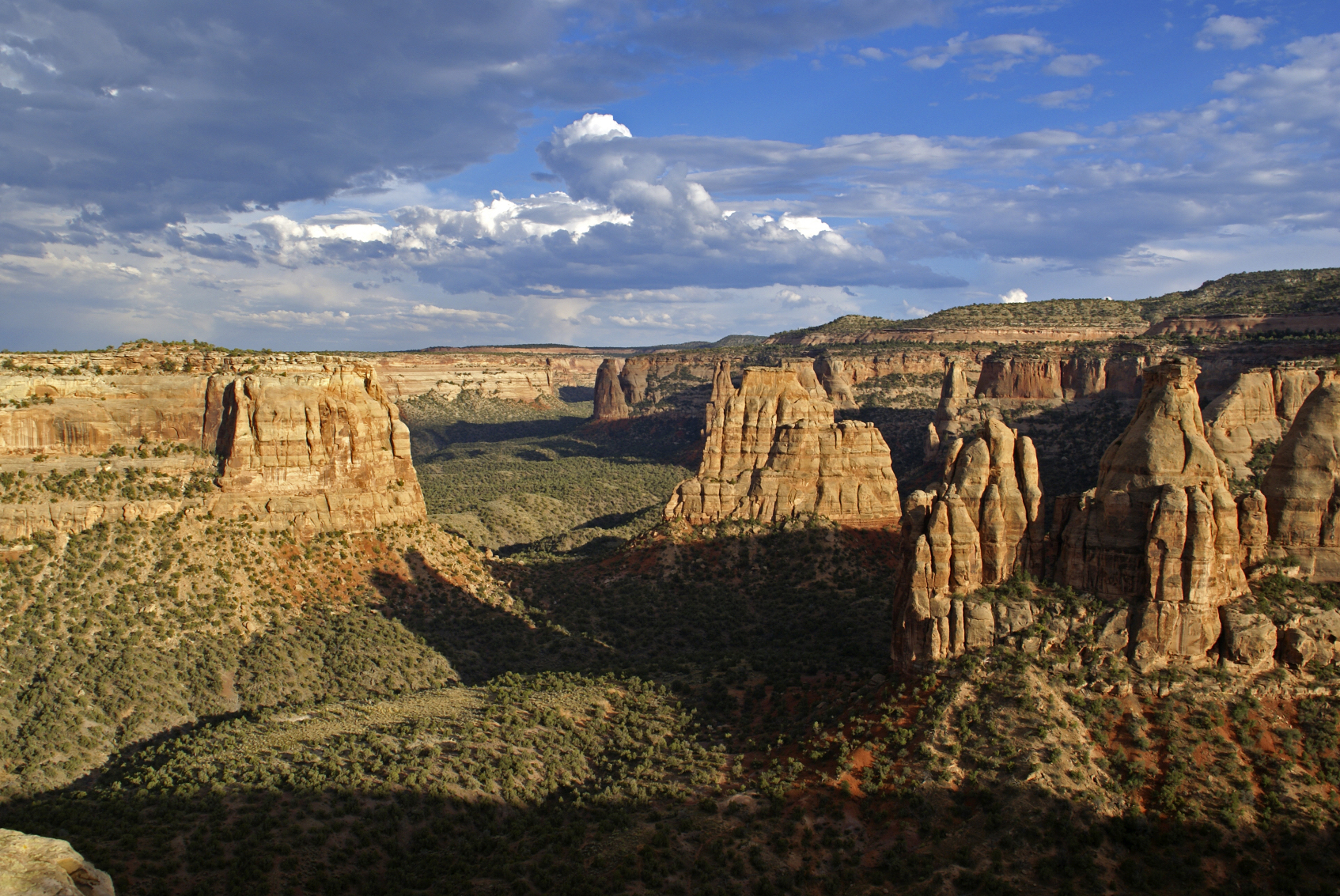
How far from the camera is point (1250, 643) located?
33094 mm

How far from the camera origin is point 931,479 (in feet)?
299

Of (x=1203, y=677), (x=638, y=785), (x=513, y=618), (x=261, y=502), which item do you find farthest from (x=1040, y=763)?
(x=261, y=502)

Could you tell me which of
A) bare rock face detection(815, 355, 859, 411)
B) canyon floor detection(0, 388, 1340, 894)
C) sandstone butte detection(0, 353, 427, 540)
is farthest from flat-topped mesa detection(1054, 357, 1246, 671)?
bare rock face detection(815, 355, 859, 411)

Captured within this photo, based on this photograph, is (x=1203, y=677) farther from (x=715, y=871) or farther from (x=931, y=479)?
(x=931, y=479)

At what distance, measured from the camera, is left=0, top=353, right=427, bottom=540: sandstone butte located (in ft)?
175

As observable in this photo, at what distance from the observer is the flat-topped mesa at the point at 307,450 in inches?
2295

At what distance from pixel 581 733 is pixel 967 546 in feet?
64.6

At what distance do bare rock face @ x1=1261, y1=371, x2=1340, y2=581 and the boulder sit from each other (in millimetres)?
4439

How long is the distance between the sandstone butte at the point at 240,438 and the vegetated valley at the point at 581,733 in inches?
39.8

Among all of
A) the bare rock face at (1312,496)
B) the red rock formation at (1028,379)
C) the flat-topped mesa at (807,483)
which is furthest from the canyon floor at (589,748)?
the red rock formation at (1028,379)

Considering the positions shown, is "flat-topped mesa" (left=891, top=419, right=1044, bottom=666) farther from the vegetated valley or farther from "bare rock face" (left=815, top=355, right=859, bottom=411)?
"bare rock face" (left=815, top=355, right=859, bottom=411)

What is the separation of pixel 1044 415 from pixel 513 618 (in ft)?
245

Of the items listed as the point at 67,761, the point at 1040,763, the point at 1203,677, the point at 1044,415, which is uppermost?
the point at 1044,415

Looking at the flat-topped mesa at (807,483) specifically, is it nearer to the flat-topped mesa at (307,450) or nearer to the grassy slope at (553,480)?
the grassy slope at (553,480)
